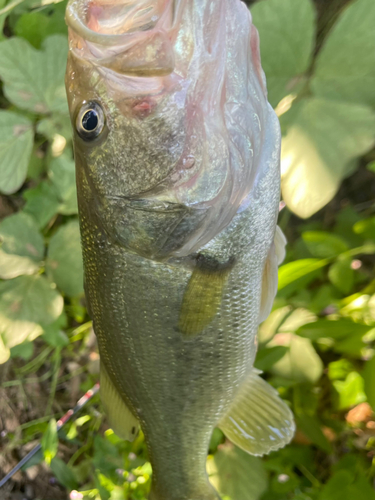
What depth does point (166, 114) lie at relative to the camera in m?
0.56

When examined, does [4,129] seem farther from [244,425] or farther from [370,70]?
[244,425]

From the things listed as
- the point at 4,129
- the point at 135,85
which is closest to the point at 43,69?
the point at 4,129

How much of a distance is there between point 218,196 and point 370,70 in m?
0.43

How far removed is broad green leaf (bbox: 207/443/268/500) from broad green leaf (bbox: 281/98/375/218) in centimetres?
113

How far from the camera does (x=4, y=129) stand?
1.18m

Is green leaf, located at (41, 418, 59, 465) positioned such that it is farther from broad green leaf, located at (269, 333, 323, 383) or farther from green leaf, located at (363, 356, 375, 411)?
green leaf, located at (363, 356, 375, 411)

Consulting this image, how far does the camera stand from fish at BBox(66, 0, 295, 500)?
54 centimetres

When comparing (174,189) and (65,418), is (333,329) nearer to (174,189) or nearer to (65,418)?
(174,189)

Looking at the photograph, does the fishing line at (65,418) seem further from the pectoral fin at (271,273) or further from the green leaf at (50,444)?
the pectoral fin at (271,273)

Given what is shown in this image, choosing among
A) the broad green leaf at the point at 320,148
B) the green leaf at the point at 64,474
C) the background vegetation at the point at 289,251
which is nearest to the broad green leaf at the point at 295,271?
the background vegetation at the point at 289,251

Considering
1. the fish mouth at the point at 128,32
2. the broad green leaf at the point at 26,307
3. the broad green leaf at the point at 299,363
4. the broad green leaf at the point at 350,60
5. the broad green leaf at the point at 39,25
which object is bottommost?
the broad green leaf at the point at 299,363

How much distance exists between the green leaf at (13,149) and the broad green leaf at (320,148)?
87 cm

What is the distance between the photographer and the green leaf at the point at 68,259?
4.11ft

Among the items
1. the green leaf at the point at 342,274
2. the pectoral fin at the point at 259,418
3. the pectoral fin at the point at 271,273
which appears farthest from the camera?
the green leaf at the point at 342,274
